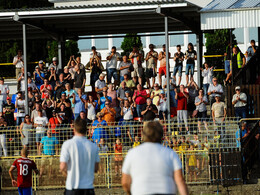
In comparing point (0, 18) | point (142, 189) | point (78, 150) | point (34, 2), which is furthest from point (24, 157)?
point (34, 2)

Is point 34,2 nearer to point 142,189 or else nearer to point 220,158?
point 220,158

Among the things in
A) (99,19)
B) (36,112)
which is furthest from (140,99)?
(99,19)

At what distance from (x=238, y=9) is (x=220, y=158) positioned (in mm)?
5051

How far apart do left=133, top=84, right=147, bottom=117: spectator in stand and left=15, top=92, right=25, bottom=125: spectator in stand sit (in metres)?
3.66

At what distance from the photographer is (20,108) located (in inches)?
792

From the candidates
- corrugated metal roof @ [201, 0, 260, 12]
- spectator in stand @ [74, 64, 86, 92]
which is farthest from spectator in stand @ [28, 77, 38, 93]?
corrugated metal roof @ [201, 0, 260, 12]

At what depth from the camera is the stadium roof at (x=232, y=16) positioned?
18.1 m

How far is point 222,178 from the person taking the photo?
15.4 meters

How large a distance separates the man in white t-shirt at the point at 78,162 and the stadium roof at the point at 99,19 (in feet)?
36.3

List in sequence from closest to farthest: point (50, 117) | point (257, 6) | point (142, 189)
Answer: point (142, 189), point (257, 6), point (50, 117)

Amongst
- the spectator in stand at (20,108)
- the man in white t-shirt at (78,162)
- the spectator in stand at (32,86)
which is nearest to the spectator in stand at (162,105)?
the spectator in stand at (20,108)

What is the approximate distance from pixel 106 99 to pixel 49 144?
13.8 ft

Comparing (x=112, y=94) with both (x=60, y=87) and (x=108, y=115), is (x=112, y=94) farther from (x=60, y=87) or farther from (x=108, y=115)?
(x=60, y=87)

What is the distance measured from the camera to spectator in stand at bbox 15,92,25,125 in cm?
1981
